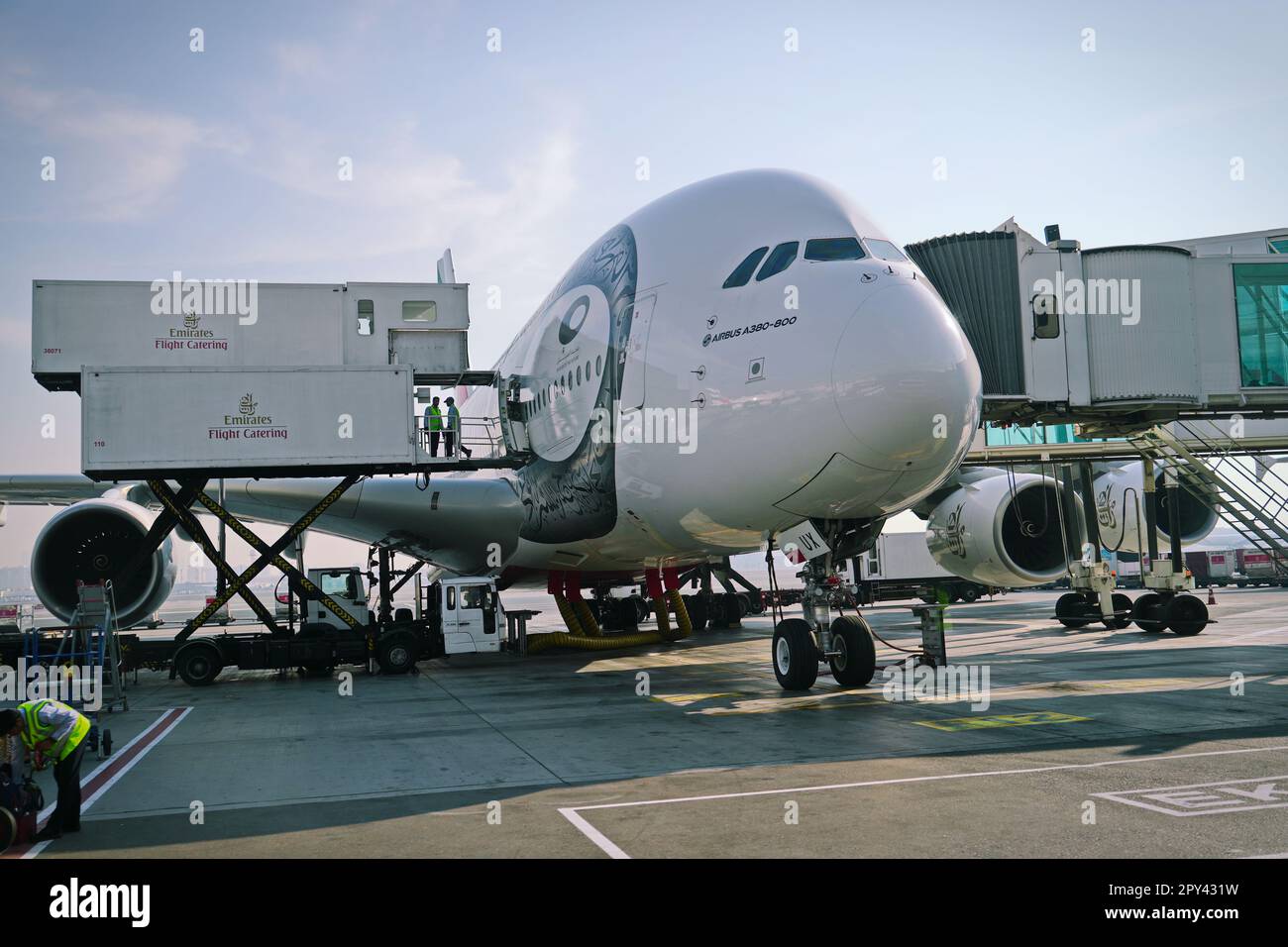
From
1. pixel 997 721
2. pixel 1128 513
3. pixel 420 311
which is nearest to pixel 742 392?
pixel 997 721

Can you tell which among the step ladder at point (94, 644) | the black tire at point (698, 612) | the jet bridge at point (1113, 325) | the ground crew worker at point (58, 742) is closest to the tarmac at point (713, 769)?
the ground crew worker at point (58, 742)

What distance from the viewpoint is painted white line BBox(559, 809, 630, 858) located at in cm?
545

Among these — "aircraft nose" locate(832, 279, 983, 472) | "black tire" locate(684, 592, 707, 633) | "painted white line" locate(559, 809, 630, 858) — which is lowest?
"black tire" locate(684, 592, 707, 633)

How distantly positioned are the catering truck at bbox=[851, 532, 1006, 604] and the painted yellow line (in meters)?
30.7

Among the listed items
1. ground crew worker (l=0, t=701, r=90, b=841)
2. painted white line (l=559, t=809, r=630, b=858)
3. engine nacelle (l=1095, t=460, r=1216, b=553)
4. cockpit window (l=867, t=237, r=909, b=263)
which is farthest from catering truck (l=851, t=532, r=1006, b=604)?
ground crew worker (l=0, t=701, r=90, b=841)

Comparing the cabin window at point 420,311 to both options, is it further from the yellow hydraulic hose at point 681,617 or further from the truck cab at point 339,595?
the yellow hydraulic hose at point 681,617

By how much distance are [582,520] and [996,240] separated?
8.14 metres

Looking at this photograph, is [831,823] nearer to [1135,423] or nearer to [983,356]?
[983,356]

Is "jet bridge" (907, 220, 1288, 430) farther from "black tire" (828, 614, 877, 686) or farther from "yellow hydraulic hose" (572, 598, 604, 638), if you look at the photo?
"yellow hydraulic hose" (572, 598, 604, 638)

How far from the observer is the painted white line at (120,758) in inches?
265

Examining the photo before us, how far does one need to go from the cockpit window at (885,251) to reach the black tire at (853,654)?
405 cm

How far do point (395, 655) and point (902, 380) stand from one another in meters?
11.1

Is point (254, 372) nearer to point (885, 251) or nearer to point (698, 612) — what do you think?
point (885, 251)
